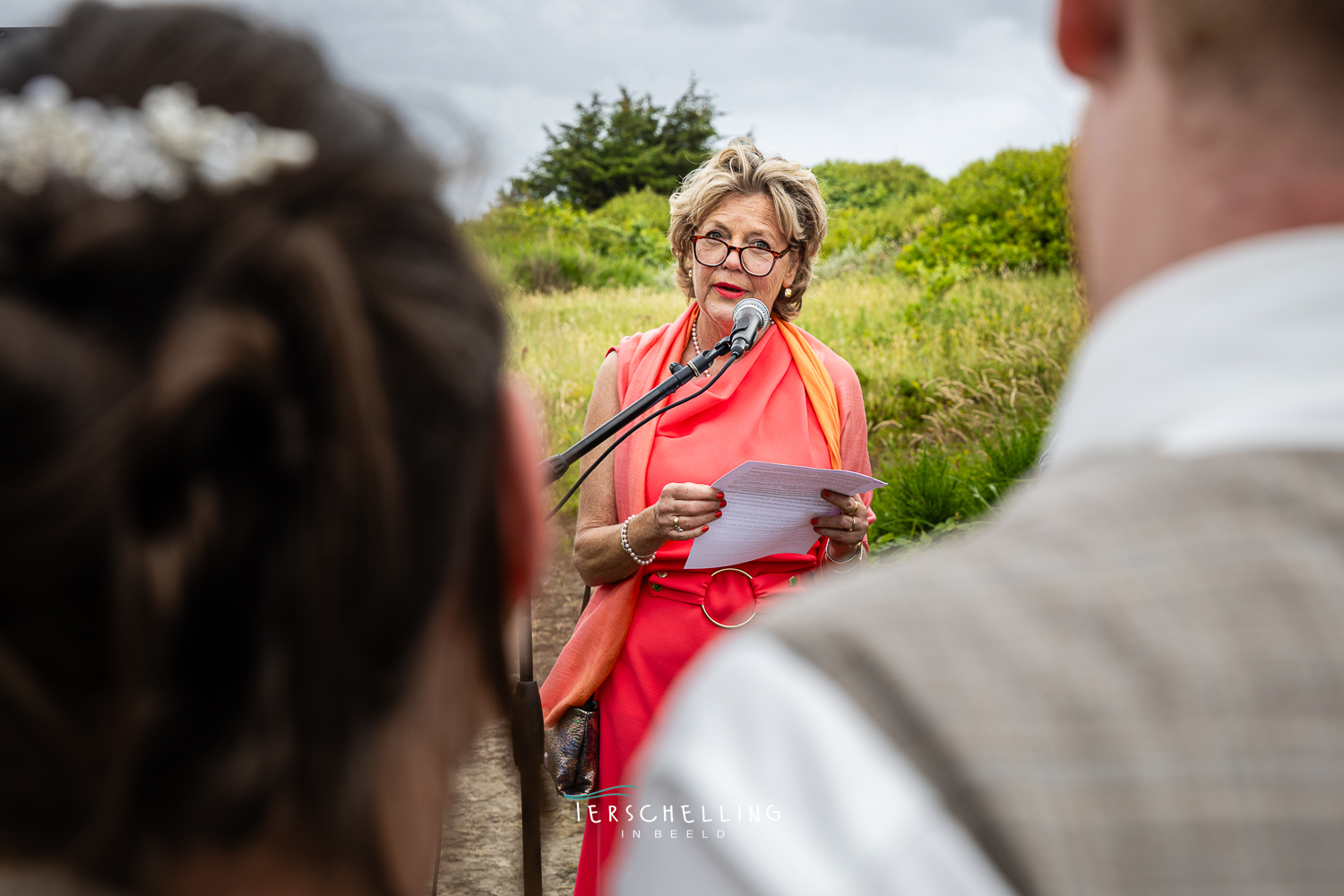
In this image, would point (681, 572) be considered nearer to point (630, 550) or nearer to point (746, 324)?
point (630, 550)

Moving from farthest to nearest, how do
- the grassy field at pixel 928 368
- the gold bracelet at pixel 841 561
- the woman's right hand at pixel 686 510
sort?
1. the grassy field at pixel 928 368
2. the gold bracelet at pixel 841 561
3. the woman's right hand at pixel 686 510

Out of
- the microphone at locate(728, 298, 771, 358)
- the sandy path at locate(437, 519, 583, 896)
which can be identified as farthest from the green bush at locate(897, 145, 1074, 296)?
the microphone at locate(728, 298, 771, 358)

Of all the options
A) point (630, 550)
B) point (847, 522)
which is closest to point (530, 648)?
point (630, 550)

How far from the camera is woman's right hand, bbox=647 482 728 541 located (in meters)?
2.84

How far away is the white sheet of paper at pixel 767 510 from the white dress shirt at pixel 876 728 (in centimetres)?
188

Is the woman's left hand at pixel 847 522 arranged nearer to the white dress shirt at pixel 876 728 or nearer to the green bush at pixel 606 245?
the white dress shirt at pixel 876 728

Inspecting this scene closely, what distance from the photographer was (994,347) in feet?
28.5

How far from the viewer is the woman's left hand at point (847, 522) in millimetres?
2928

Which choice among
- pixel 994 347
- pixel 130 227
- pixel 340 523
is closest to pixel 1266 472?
pixel 340 523

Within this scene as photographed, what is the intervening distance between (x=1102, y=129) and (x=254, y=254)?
672 mm

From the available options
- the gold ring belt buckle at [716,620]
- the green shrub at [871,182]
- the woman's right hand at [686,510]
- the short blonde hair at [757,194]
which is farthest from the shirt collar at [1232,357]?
the green shrub at [871,182]

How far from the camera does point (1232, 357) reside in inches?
26.3

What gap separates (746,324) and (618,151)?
20.7 m

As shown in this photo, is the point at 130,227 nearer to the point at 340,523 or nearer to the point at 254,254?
the point at 254,254
